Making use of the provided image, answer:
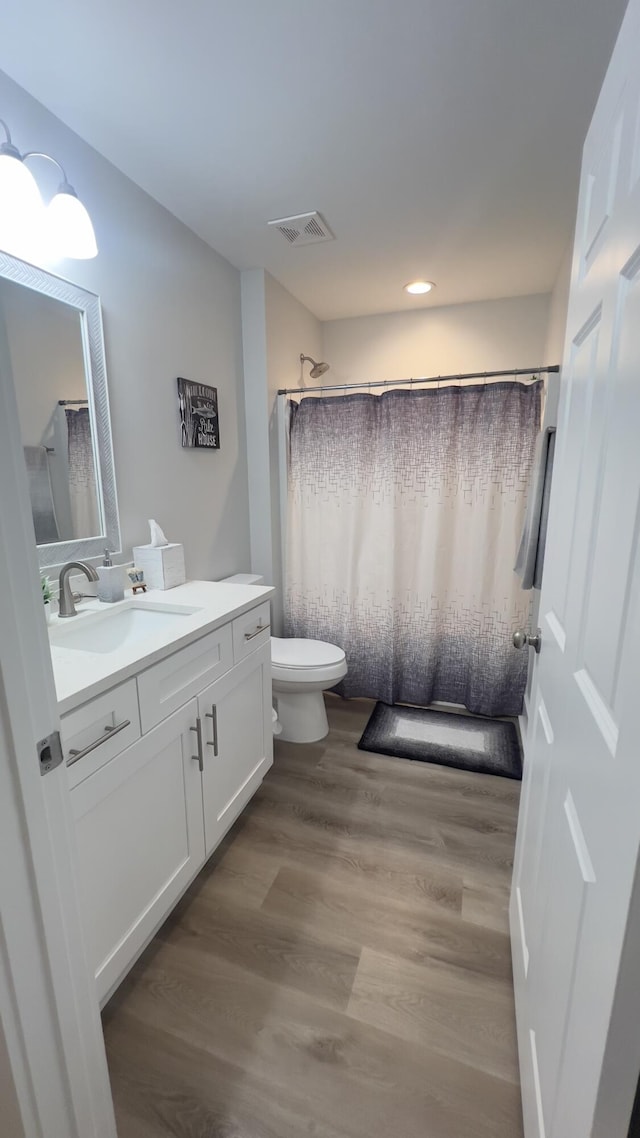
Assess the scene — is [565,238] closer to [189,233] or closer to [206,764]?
[189,233]

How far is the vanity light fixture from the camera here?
3.75ft

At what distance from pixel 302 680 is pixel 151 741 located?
1.03m

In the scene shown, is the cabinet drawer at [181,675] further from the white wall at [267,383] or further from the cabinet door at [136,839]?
the white wall at [267,383]

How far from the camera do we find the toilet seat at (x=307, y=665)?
2150 mm

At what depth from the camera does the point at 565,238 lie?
202 centimetres

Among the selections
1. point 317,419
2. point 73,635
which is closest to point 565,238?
point 317,419

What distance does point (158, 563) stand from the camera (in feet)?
5.71

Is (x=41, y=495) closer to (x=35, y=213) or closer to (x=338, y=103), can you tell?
(x=35, y=213)

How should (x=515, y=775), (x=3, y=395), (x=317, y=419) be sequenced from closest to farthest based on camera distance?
(x=3, y=395) < (x=515, y=775) < (x=317, y=419)

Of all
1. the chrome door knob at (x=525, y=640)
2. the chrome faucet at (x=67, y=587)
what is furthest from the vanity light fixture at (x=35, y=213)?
the chrome door knob at (x=525, y=640)

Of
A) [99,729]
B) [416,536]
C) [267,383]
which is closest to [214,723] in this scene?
[99,729]

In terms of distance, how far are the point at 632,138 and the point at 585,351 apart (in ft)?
1.04

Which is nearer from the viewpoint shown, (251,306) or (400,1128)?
(400,1128)

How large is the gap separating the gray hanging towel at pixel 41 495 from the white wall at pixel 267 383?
1.21 metres
